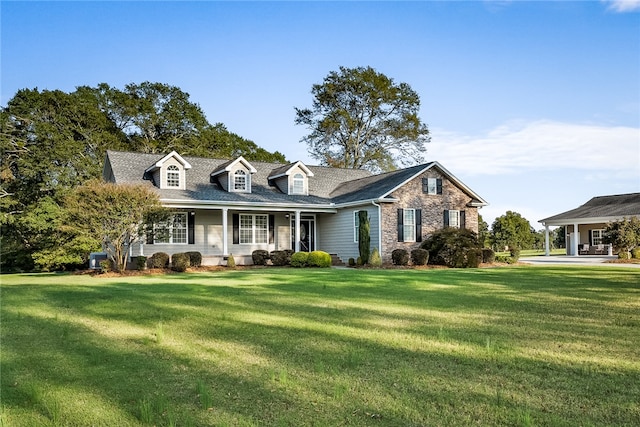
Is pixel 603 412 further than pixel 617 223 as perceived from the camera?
No

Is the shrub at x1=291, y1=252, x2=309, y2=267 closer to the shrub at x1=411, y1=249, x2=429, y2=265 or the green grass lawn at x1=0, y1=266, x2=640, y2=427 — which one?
the shrub at x1=411, y1=249, x2=429, y2=265

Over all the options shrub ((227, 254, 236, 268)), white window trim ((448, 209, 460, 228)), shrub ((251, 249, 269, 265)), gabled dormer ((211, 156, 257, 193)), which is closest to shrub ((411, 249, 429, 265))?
white window trim ((448, 209, 460, 228))

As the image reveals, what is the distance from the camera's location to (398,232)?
85.3 feet

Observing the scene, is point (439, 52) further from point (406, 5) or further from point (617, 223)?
point (617, 223)

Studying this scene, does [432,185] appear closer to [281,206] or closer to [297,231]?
[297,231]

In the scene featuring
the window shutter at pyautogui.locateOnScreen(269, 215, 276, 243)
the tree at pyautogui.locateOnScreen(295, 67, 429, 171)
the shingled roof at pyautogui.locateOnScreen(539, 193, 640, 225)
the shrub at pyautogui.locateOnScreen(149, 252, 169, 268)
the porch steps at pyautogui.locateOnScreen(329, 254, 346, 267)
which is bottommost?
the porch steps at pyautogui.locateOnScreen(329, 254, 346, 267)

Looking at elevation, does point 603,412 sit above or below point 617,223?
below

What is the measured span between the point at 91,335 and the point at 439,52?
14379 millimetres

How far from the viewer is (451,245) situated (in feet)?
80.5

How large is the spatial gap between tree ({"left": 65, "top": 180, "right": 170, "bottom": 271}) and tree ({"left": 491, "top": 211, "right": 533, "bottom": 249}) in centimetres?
3280

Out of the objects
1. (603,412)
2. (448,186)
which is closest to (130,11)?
(603,412)

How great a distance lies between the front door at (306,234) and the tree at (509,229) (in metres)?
22.4

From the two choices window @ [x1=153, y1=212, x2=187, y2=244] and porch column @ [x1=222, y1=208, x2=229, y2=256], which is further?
window @ [x1=153, y1=212, x2=187, y2=244]

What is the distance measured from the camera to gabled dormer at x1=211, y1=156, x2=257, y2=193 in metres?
27.6
